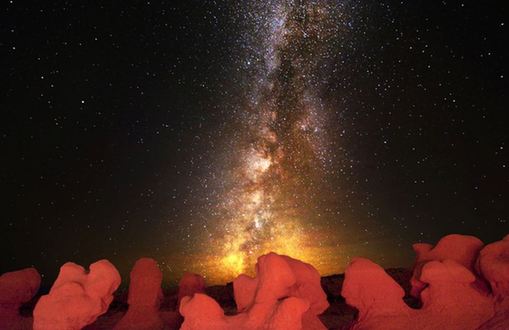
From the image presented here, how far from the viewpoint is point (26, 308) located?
520 inches

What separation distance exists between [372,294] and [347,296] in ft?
1.13

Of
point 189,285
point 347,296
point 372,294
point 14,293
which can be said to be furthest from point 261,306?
point 189,285

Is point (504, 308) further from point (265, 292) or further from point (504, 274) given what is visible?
point (265, 292)

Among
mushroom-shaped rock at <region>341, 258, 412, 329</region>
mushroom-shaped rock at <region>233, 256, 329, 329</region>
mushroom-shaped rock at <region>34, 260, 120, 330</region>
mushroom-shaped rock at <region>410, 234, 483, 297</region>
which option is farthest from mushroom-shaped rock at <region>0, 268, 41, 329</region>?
mushroom-shaped rock at <region>410, 234, 483, 297</region>

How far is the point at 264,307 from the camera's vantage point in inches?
181

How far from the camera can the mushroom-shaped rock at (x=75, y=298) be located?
16.2ft

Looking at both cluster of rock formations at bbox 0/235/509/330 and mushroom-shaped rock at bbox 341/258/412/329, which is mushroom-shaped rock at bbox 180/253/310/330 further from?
mushroom-shaped rock at bbox 341/258/412/329

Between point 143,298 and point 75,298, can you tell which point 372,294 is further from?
point 143,298

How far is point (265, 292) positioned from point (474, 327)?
9.60 ft

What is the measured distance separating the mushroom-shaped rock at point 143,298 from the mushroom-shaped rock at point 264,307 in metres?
4.31

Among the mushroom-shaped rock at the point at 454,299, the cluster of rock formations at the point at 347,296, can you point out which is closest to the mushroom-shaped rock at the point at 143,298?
the cluster of rock formations at the point at 347,296

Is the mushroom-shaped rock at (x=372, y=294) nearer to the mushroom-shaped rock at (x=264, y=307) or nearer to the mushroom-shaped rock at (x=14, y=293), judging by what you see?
the mushroom-shaped rock at (x=264, y=307)

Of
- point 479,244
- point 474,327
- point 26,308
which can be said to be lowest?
point 474,327

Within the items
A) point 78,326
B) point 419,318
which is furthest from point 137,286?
point 419,318
